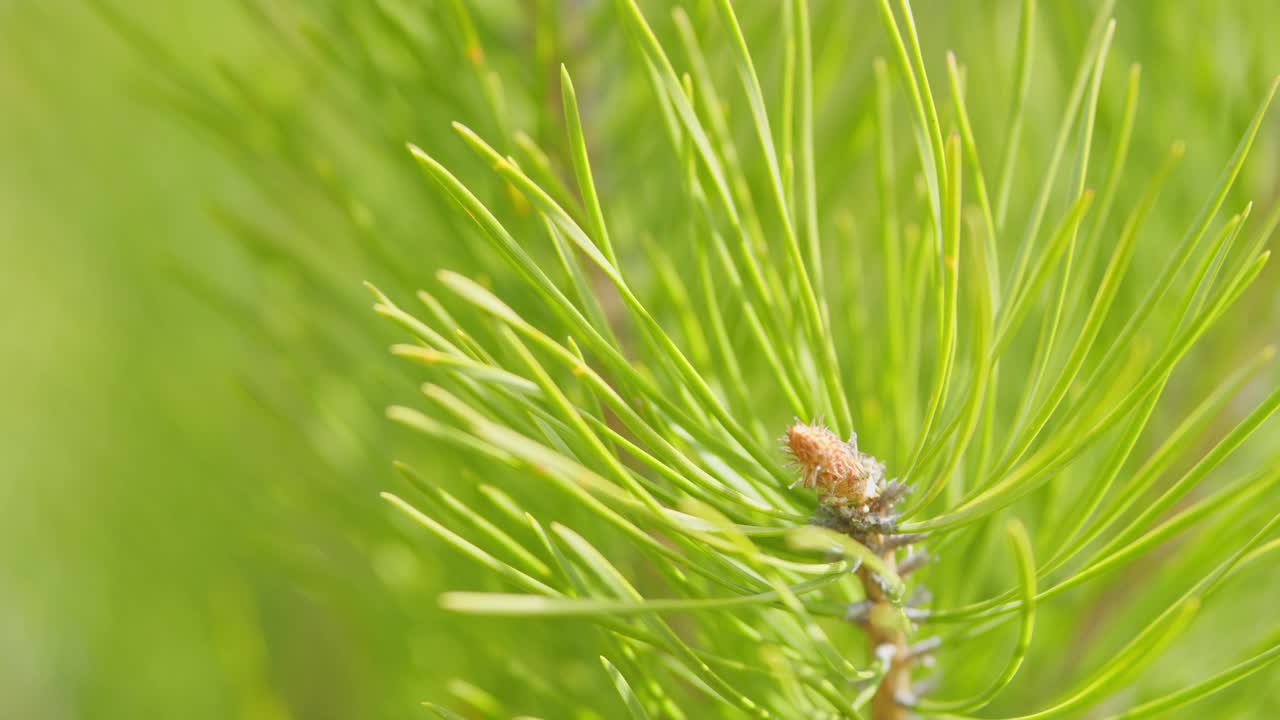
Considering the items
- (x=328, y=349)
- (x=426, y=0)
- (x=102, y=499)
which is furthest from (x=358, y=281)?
(x=102, y=499)

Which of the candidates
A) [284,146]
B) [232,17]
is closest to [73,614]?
[284,146]

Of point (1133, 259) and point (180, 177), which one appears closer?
point (1133, 259)

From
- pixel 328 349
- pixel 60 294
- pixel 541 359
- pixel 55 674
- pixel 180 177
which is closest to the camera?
pixel 541 359

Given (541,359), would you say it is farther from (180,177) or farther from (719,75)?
(180,177)

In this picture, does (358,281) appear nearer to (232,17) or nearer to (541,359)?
(541,359)

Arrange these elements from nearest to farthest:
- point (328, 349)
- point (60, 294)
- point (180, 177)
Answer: point (328, 349), point (60, 294), point (180, 177)

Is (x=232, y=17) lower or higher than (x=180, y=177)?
higher

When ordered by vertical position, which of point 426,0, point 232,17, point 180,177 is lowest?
point 426,0
